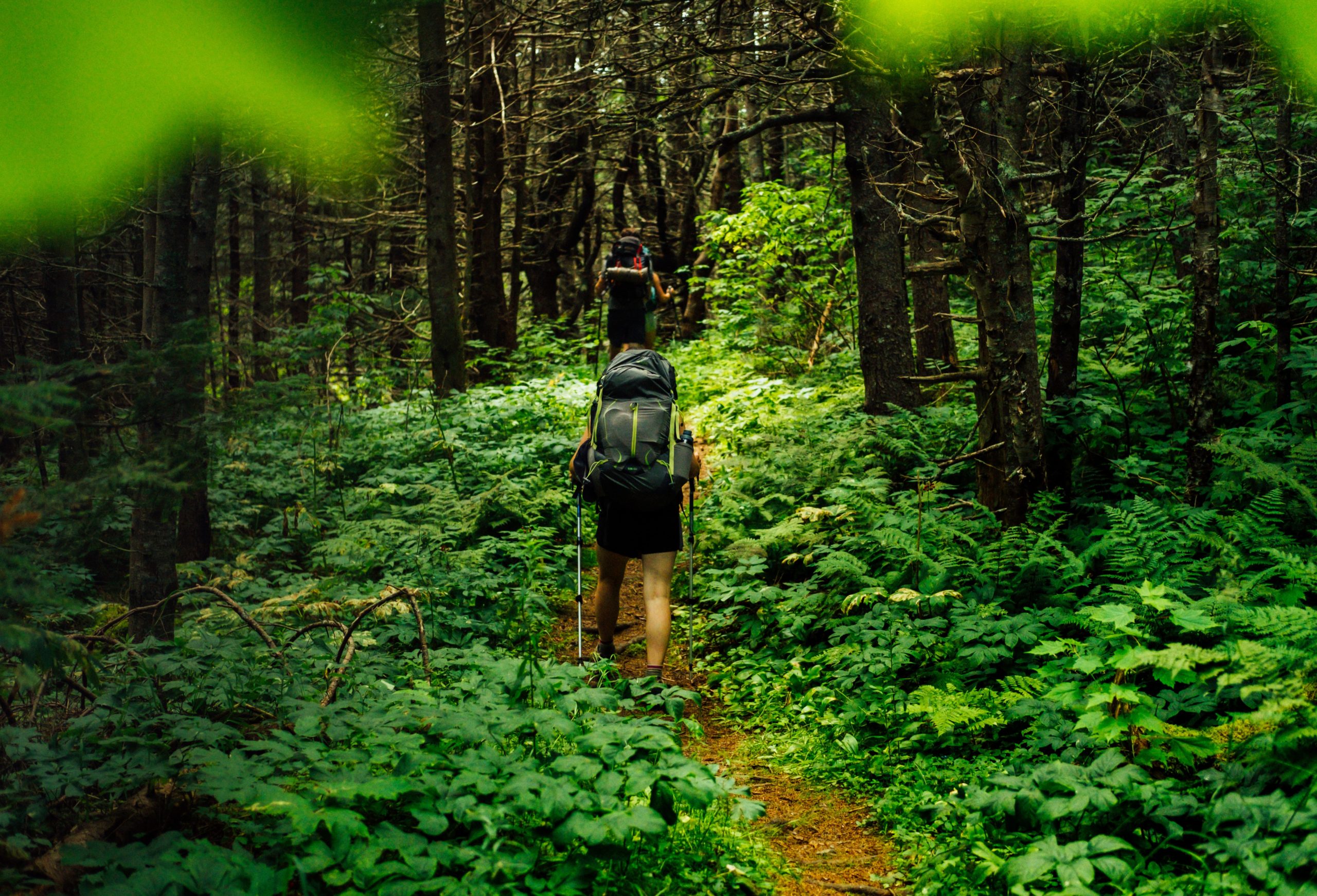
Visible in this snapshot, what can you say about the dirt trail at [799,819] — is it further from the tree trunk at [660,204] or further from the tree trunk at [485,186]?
the tree trunk at [660,204]

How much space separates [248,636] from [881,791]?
3.46 m

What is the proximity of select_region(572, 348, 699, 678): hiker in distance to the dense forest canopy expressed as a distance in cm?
60

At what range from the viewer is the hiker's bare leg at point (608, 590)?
207 inches

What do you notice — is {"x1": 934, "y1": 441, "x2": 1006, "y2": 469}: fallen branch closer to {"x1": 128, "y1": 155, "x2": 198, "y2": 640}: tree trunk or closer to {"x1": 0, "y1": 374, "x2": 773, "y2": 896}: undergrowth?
{"x1": 0, "y1": 374, "x2": 773, "y2": 896}: undergrowth

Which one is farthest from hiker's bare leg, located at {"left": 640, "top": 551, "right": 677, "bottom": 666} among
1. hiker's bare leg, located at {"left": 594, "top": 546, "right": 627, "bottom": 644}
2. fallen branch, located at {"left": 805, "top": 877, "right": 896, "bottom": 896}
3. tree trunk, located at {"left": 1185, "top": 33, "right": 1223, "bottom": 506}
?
tree trunk, located at {"left": 1185, "top": 33, "right": 1223, "bottom": 506}

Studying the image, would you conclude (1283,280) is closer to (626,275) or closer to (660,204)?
(626,275)

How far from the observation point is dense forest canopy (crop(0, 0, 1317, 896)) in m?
2.21

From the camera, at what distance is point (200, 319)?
10.3 ft

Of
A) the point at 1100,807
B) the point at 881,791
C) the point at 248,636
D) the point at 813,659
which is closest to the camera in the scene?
the point at 1100,807

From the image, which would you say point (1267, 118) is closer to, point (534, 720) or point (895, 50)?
point (895, 50)

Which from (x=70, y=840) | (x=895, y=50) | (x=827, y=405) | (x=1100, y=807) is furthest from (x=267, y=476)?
(x=1100, y=807)

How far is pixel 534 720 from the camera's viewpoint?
10.6ft

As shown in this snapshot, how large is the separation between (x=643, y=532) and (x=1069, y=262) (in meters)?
3.97

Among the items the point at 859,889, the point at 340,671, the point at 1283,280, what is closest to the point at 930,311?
the point at 1283,280
